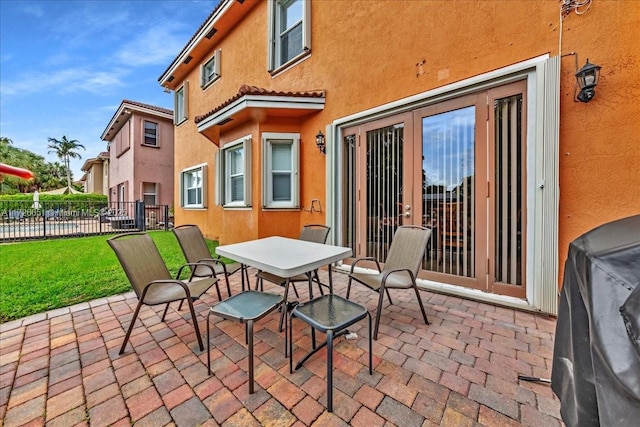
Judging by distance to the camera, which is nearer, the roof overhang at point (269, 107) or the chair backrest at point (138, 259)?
the chair backrest at point (138, 259)

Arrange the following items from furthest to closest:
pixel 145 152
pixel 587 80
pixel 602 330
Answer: pixel 145 152
pixel 587 80
pixel 602 330

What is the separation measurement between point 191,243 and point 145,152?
14.0 meters

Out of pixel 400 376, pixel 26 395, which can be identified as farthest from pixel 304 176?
pixel 26 395

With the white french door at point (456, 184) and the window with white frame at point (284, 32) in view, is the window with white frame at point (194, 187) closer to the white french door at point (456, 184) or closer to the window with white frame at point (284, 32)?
the window with white frame at point (284, 32)

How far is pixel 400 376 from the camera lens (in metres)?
2.05

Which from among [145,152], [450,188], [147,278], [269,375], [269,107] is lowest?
[269,375]

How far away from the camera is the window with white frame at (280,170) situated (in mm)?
5871

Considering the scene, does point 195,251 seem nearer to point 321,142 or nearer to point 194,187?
point 321,142

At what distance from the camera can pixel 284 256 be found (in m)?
2.67

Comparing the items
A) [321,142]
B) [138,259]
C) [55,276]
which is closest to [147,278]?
[138,259]

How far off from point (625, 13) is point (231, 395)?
17.1 ft

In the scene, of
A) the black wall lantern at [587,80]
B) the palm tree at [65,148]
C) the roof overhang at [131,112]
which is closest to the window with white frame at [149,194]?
the roof overhang at [131,112]

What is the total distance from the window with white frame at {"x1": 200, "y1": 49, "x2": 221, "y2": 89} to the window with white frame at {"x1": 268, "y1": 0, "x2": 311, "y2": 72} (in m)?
2.84

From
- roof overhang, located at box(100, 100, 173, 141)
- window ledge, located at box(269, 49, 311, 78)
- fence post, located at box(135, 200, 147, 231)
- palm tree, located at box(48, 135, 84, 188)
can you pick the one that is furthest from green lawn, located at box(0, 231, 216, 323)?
palm tree, located at box(48, 135, 84, 188)
